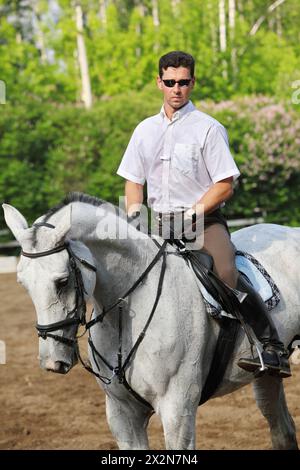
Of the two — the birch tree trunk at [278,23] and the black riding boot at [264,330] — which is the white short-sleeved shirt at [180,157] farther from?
the birch tree trunk at [278,23]

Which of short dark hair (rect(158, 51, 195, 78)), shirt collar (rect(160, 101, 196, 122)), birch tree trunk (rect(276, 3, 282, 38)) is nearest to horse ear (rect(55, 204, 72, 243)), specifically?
shirt collar (rect(160, 101, 196, 122))

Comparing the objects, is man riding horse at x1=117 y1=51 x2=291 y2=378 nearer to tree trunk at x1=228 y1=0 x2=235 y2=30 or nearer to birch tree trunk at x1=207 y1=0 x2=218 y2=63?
birch tree trunk at x1=207 y1=0 x2=218 y2=63

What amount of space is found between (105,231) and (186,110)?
100cm

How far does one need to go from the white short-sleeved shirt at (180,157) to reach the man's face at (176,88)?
0.19ft

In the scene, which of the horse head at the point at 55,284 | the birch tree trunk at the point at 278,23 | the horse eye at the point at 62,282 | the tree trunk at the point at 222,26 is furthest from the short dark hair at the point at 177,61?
the birch tree trunk at the point at 278,23

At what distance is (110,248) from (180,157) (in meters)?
0.73

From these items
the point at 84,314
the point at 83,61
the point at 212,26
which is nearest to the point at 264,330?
the point at 84,314

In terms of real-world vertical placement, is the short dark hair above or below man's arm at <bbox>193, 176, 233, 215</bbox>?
above

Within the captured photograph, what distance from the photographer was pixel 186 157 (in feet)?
14.9

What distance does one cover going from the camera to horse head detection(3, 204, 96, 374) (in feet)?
12.4

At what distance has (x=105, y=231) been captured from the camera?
13.7ft

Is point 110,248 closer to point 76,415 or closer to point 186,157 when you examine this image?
point 186,157

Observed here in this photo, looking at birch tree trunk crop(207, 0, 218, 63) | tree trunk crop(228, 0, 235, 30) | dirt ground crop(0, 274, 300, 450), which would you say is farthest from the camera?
tree trunk crop(228, 0, 235, 30)

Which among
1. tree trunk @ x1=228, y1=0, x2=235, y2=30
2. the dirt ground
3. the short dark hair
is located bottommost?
the dirt ground
